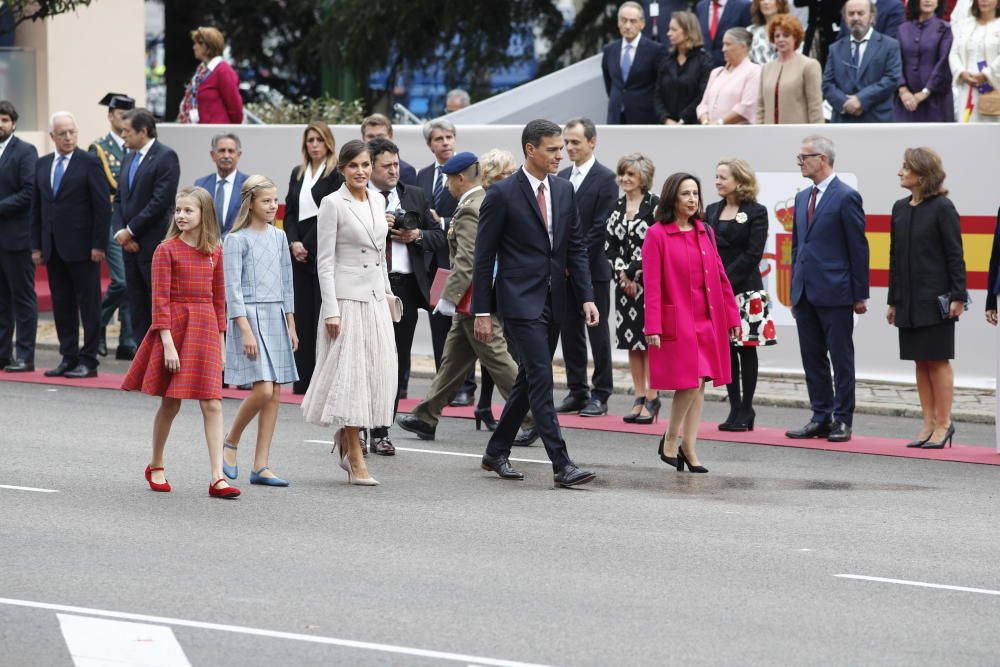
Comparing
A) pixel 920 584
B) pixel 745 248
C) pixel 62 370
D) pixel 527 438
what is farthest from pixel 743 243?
pixel 62 370

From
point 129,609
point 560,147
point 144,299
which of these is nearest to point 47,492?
point 129,609

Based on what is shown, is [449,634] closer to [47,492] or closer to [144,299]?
[47,492]

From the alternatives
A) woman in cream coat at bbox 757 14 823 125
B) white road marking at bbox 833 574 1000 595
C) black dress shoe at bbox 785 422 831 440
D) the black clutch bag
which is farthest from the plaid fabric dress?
woman in cream coat at bbox 757 14 823 125

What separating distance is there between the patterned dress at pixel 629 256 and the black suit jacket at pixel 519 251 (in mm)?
2712

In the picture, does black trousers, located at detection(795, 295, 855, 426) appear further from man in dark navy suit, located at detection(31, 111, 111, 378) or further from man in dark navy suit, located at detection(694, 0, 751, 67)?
man in dark navy suit, located at detection(31, 111, 111, 378)

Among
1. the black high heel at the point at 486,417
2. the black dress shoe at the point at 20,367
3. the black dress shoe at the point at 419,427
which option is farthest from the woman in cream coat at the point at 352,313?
the black dress shoe at the point at 20,367

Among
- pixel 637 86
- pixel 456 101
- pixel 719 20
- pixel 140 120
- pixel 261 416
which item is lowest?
pixel 261 416

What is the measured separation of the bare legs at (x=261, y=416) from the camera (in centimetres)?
1003

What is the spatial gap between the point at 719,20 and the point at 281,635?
42.8ft

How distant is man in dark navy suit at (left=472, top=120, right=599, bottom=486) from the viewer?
10273 mm

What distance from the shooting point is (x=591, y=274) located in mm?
13609

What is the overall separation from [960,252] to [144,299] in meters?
7.31

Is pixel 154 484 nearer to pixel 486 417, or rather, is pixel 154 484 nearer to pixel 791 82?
pixel 486 417

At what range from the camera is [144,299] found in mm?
15594
